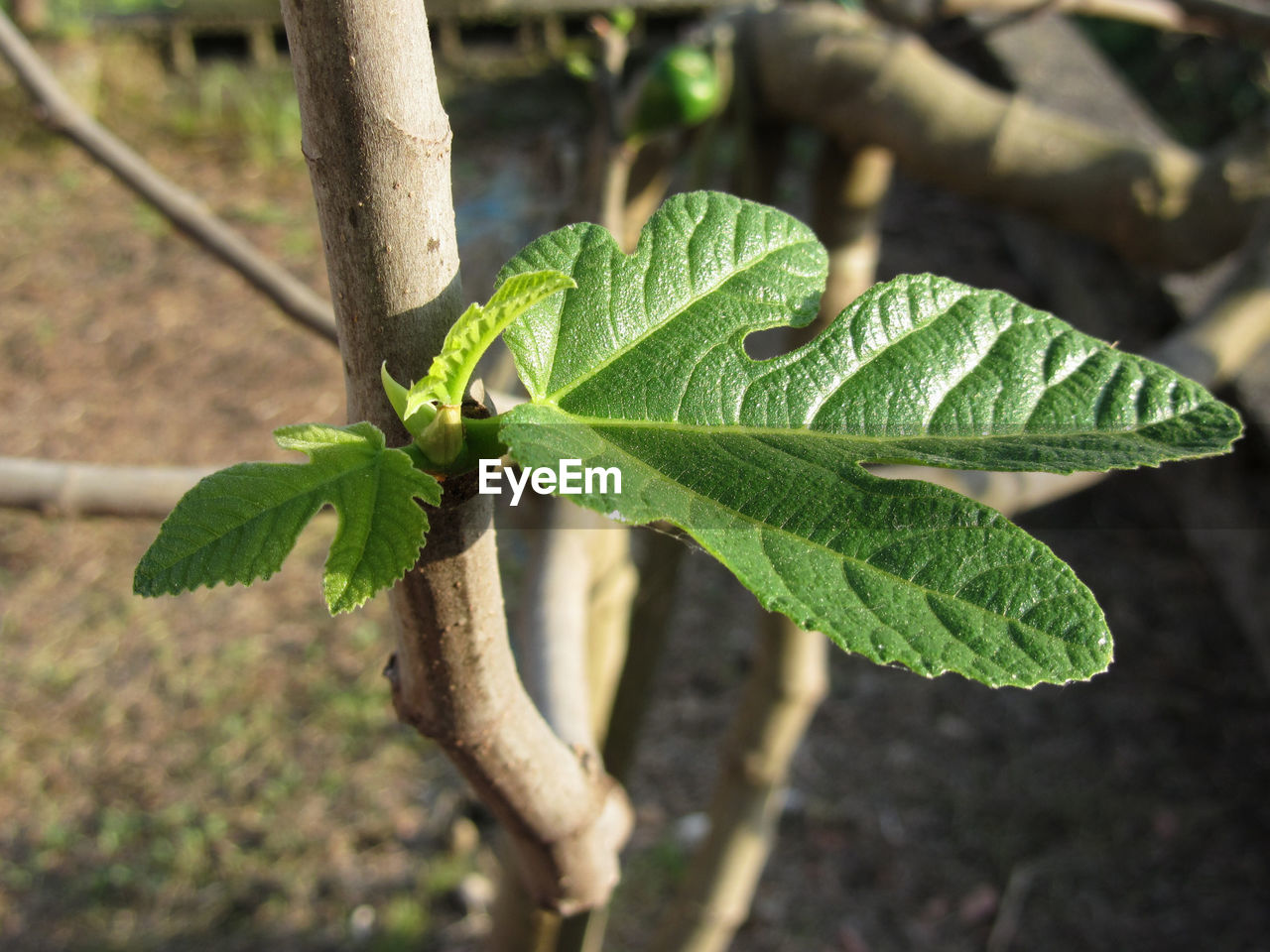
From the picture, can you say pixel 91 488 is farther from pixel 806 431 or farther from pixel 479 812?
pixel 479 812

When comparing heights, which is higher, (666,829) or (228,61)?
(228,61)

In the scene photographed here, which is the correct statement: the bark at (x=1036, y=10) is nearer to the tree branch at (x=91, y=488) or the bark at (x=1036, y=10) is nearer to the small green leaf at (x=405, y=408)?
the tree branch at (x=91, y=488)

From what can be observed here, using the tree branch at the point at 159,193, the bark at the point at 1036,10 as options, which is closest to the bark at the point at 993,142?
the bark at the point at 1036,10

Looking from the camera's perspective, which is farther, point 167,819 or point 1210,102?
point 1210,102

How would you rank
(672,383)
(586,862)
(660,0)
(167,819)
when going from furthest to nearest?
1. (660,0)
2. (167,819)
3. (586,862)
4. (672,383)

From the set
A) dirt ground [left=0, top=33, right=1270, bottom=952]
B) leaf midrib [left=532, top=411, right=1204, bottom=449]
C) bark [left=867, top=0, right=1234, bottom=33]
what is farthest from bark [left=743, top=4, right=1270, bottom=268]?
leaf midrib [left=532, top=411, right=1204, bottom=449]

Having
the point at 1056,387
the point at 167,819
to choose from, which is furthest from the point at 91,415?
the point at 1056,387

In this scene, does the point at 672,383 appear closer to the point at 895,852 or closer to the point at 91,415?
the point at 895,852

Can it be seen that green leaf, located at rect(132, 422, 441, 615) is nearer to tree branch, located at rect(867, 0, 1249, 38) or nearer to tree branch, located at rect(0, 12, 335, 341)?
tree branch, located at rect(0, 12, 335, 341)
